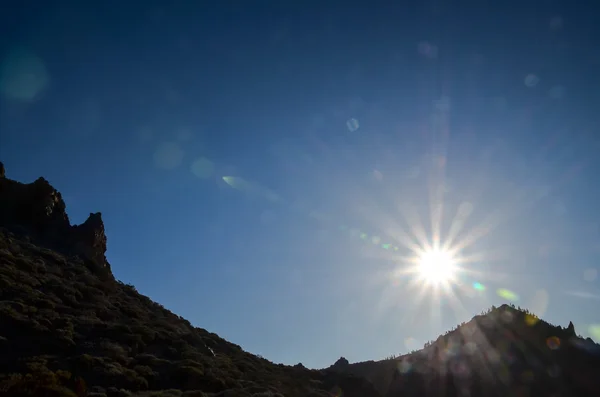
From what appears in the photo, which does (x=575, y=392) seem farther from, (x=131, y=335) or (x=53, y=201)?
(x=53, y=201)

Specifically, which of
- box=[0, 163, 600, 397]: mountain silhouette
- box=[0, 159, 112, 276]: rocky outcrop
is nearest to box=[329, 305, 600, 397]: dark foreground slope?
box=[0, 163, 600, 397]: mountain silhouette

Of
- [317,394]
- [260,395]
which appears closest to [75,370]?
[260,395]

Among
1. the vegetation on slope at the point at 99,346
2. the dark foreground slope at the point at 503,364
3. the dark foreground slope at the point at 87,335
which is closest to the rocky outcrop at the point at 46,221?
the dark foreground slope at the point at 87,335

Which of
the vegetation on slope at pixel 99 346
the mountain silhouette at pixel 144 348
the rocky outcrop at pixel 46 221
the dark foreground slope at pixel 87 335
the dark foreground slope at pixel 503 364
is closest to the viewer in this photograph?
the vegetation on slope at pixel 99 346

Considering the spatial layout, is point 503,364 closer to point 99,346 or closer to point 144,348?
point 144,348

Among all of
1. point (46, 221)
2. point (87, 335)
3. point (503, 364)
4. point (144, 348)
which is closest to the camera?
point (87, 335)

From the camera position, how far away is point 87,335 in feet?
79.9

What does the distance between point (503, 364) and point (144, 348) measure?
42.0m

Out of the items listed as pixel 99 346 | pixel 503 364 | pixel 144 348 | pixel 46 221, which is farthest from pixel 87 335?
pixel 503 364

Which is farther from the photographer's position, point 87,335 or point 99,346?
point 87,335

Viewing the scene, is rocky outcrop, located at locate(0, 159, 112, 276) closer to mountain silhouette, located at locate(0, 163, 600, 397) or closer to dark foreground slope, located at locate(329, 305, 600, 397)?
mountain silhouette, located at locate(0, 163, 600, 397)

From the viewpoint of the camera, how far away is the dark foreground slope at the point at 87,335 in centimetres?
1922

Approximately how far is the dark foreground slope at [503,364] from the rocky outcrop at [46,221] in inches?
1169

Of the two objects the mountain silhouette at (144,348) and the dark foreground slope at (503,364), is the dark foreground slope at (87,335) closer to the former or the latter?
the mountain silhouette at (144,348)
